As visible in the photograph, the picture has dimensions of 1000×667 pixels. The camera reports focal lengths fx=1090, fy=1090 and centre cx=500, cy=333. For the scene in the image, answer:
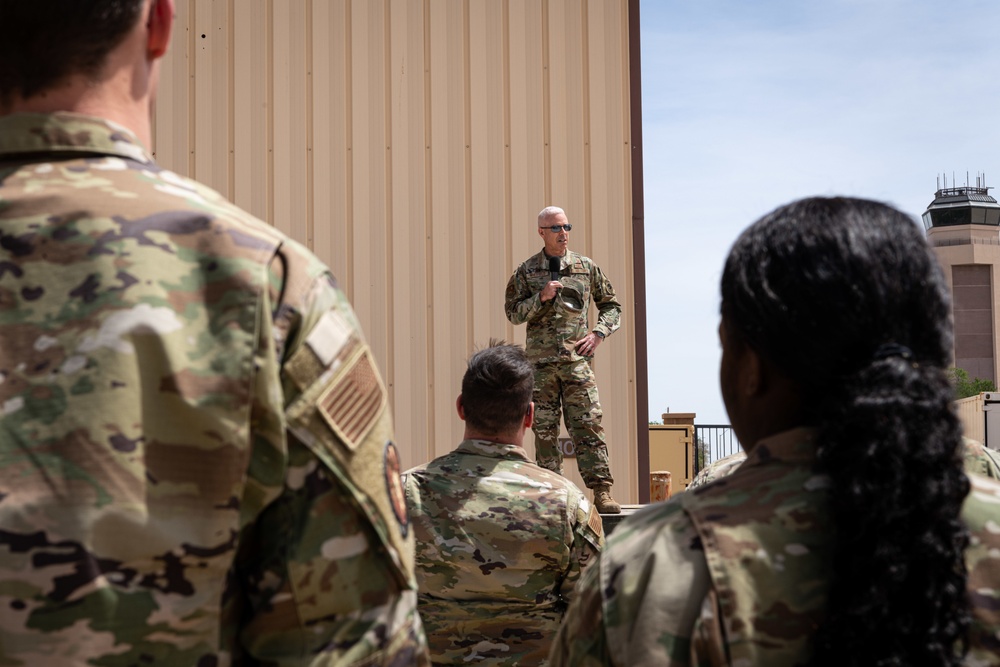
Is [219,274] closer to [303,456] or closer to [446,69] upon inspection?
[303,456]

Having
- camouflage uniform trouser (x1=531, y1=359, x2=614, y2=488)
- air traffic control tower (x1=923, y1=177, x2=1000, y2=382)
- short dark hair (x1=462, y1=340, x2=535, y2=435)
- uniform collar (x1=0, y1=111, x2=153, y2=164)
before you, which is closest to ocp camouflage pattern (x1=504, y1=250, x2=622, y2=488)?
camouflage uniform trouser (x1=531, y1=359, x2=614, y2=488)

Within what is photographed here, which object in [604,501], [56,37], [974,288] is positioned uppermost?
[974,288]

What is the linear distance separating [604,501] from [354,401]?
20.4ft

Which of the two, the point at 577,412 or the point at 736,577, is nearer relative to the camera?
the point at 736,577

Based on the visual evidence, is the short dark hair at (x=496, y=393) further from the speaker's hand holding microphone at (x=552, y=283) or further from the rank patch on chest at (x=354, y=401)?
the speaker's hand holding microphone at (x=552, y=283)

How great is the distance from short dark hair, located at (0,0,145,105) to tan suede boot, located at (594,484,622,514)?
6223 millimetres

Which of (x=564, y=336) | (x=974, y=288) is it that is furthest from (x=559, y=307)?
(x=974, y=288)

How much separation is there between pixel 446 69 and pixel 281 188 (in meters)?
1.76

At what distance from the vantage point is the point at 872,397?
1295mm

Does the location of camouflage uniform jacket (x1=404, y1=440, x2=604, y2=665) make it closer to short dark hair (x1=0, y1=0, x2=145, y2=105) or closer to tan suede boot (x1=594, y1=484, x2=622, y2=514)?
short dark hair (x1=0, y1=0, x2=145, y2=105)

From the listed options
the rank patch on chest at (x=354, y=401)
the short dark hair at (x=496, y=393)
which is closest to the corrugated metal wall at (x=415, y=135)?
the short dark hair at (x=496, y=393)

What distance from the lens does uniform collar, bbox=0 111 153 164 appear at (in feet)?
4.39

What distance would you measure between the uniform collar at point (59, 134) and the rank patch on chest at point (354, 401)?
407mm

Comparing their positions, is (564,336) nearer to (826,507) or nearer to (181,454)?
(826,507)
